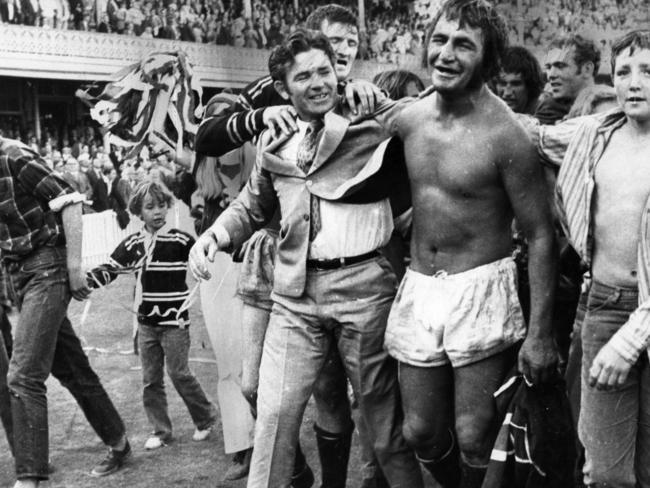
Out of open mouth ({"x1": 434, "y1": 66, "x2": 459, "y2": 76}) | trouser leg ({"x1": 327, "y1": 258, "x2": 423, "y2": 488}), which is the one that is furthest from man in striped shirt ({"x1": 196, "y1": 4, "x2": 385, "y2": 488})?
open mouth ({"x1": 434, "y1": 66, "x2": 459, "y2": 76})

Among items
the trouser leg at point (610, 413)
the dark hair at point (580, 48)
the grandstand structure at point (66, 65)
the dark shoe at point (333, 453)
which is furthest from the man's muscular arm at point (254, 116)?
the grandstand structure at point (66, 65)

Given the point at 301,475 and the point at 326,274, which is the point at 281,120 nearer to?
the point at 326,274

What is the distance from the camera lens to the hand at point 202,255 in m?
3.29

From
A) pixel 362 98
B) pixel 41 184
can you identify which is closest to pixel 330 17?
pixel 362 98

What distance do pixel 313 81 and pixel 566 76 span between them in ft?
6.17

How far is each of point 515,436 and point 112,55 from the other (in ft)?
46.6

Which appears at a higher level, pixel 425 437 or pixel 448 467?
pixel 425 437

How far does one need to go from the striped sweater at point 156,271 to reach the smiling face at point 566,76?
226cm

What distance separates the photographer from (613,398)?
285 centimetres

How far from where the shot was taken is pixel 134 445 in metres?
5.10

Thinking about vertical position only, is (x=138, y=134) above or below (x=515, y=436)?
above

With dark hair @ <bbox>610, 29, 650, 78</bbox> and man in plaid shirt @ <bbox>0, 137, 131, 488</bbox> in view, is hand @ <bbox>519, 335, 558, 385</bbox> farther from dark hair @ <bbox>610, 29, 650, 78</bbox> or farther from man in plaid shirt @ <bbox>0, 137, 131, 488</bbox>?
man in plaid shirt @ <bbox>0, 137, 131, 488</bbox>

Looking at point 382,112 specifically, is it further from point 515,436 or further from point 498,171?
point 515,436

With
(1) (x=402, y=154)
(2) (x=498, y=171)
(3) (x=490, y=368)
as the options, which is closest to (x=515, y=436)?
(3) (x=490, y=368)
